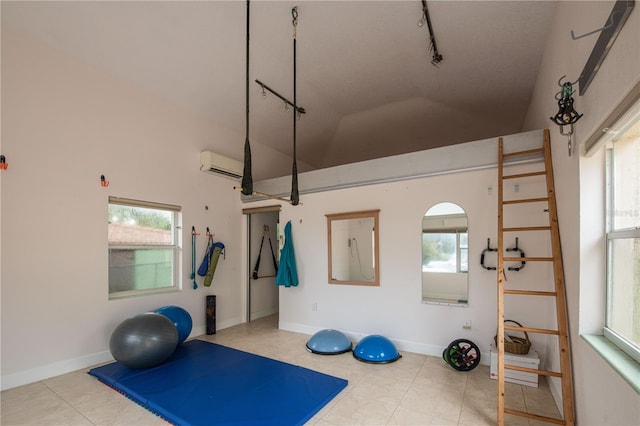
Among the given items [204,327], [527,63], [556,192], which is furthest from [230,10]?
[204,327]

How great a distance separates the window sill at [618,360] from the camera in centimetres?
151

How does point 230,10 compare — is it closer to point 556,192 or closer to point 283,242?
point 283,242

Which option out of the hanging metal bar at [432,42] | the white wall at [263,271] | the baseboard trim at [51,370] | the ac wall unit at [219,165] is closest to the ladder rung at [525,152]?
the hanging metal bar at [432,42]

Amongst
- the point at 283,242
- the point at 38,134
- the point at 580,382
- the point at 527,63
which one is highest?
the point at 527,63

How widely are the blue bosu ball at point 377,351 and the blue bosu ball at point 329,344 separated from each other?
0.75 feet

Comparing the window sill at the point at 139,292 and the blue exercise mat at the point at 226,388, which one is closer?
the blue exercise mat at the point at 226,388

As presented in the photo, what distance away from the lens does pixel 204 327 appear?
17.6ft

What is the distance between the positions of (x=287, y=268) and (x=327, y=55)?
3.45 meters

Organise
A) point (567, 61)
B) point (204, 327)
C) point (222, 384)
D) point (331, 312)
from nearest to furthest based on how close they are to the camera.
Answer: point (567, 61) → point (222, 384) → point (331, 312) → point (204, 327)

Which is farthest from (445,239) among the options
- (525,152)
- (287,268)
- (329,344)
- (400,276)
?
(287,268)

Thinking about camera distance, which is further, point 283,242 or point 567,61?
point 283,242

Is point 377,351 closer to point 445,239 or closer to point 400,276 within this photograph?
point 400,276

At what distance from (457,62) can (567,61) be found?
1861 mm

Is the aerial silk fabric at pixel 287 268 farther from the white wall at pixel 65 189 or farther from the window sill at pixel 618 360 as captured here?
the window sill at pixel 618 360
